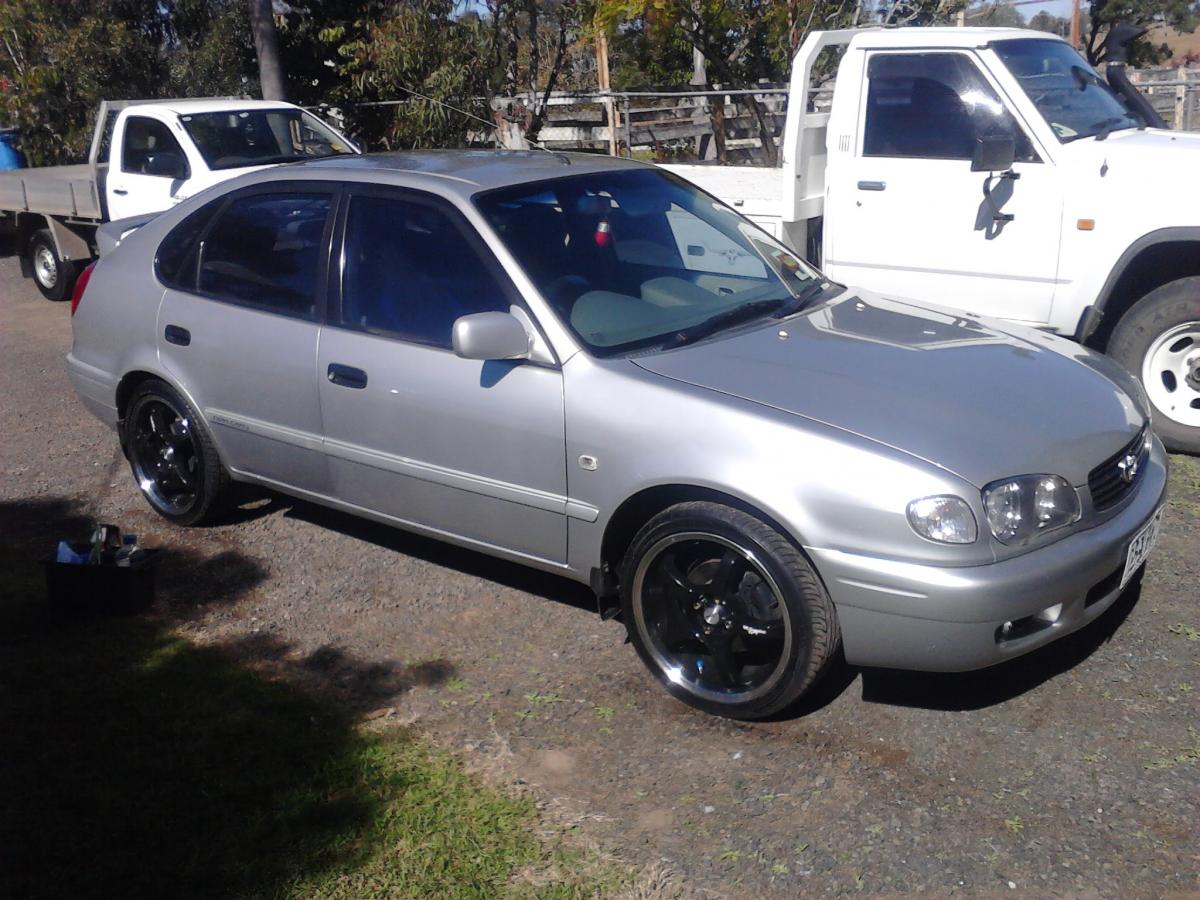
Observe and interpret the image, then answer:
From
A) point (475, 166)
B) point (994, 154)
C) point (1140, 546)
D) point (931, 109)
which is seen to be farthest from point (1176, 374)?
point (475, 166)

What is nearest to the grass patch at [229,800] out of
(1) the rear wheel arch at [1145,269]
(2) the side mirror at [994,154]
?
(2) the side mirror at [994,154]

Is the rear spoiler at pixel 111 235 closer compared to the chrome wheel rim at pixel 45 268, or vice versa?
the rear spoiler at pixel 111 235

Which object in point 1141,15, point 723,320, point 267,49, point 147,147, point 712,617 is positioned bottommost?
point 712,617

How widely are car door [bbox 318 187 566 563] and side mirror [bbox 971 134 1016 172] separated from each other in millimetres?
3146

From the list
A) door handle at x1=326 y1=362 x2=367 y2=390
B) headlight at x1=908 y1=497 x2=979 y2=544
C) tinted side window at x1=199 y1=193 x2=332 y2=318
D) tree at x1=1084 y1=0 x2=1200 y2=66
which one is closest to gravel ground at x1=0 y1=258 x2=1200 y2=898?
headlight at x1=908 y1=497 x2=979 y2=544

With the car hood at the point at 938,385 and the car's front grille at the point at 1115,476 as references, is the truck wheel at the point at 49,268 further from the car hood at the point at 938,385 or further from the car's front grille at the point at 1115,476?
the car's front grille at the point at 1115,476

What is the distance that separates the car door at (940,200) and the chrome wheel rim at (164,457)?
3.78 m

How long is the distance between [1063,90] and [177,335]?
16.0 feet

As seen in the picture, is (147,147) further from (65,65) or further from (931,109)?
(65,65)

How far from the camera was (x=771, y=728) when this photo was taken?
3.93 m

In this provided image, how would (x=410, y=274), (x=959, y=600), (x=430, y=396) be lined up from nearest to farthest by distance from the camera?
(x=959, y=600) → (x=430, y=396) → (x=410, y=274)

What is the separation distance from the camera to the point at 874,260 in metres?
7.07

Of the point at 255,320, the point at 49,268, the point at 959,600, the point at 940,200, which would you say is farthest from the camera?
the point at 49,268

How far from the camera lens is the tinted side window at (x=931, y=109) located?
6.63 meters
